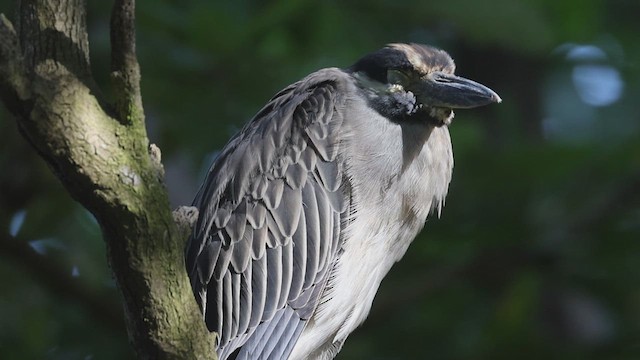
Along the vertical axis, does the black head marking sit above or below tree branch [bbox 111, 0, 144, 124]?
below

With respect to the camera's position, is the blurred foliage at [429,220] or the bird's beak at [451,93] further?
the blurred foliage at [429,220]

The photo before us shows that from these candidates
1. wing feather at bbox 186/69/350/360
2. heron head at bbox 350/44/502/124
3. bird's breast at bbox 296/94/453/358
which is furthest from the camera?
heron head at bbox 350/44/502/124

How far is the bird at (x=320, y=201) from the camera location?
3816 millimetres

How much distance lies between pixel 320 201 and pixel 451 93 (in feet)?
2.11

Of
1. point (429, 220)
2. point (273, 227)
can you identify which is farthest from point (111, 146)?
point (429, 220)

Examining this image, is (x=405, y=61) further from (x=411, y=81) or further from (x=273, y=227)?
(x=273, y=227)

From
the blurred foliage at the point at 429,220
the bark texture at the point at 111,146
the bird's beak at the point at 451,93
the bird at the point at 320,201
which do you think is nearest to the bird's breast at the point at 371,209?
the bird at the point at 320,201

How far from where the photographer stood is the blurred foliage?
496cm

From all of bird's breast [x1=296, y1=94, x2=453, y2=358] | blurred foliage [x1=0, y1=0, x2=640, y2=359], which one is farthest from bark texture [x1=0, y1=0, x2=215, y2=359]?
blurred foliage [x1=0, y1=0, x2=640, y2=359]

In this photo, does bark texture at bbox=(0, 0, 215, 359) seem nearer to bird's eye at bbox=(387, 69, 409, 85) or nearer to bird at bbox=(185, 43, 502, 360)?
bird at bbox=(185, 43, 502, 360)

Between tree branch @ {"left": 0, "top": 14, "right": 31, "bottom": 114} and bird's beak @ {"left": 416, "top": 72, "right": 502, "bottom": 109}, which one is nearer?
tree branch @ {"left": 0, "top": 14, "right": 31, "bottom": 114}

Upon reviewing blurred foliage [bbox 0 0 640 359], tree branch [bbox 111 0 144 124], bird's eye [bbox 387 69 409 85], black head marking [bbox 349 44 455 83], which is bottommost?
blurred foliage [bbox 0 0 640 359]

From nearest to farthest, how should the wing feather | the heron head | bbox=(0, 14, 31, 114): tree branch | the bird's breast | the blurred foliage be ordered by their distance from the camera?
bbox=(0, 14, 31, 114): tree branch, the wing feather, the bird's breast, the heron head, the blurred foliage

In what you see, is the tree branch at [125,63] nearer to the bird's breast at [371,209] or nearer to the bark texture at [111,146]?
the bark texture at [111,146]
